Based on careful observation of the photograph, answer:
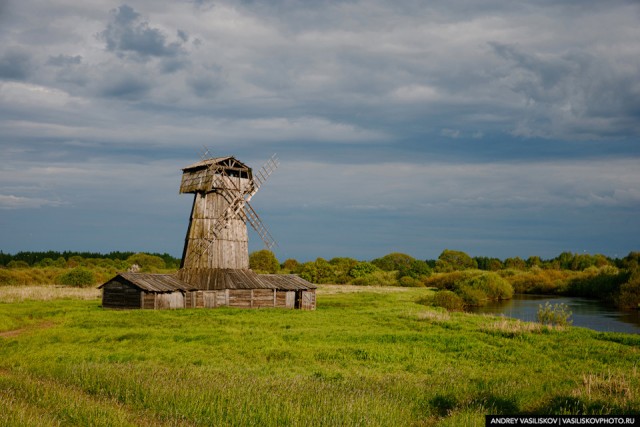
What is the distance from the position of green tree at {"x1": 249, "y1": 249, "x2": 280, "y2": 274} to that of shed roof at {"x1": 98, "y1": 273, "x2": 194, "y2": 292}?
4508cm

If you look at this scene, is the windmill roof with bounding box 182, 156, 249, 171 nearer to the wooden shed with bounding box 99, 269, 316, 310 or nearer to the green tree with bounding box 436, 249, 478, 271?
the wooden shed with bounding box 99, 269, 316, 310

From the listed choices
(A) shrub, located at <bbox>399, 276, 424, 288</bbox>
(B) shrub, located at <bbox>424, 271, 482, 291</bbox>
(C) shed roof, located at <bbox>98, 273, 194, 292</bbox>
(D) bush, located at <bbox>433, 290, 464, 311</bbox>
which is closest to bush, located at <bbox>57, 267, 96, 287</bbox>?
(C) shed roof, located at <bbox>98, 273, 194, 292</bbox>

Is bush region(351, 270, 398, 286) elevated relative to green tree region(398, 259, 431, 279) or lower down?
lower down

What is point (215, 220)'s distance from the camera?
48156 millimetres

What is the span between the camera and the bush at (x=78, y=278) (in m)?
69.5

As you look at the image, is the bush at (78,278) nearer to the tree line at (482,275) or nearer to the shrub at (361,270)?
the tree line at (482,275)

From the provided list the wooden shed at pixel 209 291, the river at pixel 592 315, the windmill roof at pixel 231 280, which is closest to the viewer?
the river at pixel 592 315

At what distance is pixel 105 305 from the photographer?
4350cm

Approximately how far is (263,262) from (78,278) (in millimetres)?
30988

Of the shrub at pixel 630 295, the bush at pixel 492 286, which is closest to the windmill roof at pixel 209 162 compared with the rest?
the bush at pixel 492 286

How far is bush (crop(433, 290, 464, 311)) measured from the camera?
5375cm

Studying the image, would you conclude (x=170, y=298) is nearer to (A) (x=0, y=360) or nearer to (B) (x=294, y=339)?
(B) (x=294, y=339)

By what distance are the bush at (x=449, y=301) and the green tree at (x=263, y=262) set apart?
41113mm

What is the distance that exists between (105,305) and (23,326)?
10.7 m
